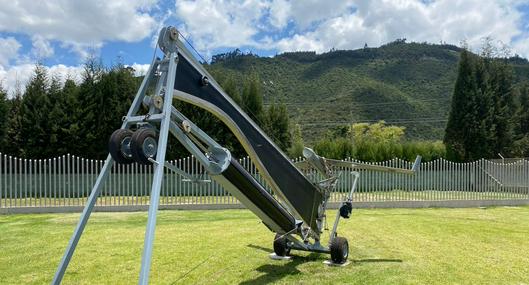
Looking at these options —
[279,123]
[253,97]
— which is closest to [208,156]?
[253,97]

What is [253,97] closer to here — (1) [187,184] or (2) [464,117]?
(1) [187,184]

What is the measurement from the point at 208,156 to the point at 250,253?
3071mm

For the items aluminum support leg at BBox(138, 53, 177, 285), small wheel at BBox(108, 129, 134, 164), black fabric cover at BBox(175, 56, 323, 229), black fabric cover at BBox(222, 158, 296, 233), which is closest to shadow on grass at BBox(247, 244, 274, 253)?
black fabric cover at BBox(175, 56, 323, 229)

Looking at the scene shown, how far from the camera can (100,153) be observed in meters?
19.5

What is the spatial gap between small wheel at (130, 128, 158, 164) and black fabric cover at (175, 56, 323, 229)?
0.62 meters

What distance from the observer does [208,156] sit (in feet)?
16.1

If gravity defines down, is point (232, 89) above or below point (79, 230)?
above

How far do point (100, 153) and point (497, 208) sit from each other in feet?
48.4

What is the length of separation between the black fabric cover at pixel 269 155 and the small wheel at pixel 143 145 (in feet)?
2.04

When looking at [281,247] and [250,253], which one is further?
[250,253]

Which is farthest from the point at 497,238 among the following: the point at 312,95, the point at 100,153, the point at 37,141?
the point at 312,95

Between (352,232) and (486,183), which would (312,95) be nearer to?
(486,183)

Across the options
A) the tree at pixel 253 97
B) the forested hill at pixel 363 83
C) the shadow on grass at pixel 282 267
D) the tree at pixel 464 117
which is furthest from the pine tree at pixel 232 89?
the forested hill at pixel 363 83

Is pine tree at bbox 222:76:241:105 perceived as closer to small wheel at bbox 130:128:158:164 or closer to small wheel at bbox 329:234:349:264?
small wheel at bbox 329:234:349:264
